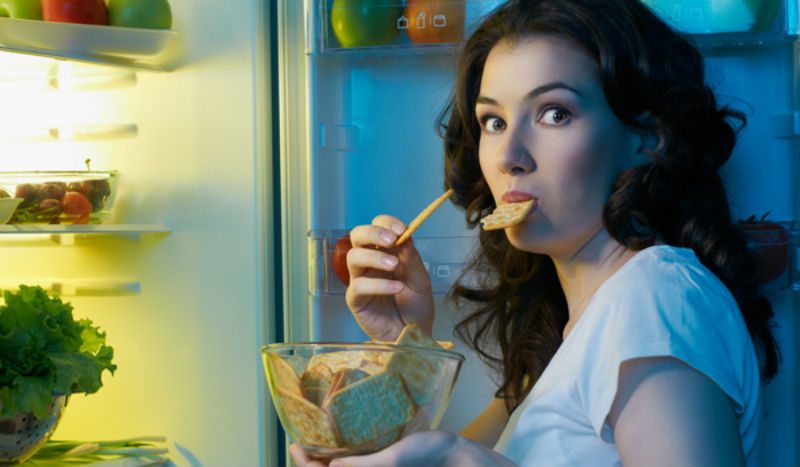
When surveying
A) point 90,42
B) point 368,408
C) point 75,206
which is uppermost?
point 90,42

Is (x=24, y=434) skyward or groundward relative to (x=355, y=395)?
groundward

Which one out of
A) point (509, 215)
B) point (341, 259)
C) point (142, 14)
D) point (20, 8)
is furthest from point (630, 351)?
point (20, 8)

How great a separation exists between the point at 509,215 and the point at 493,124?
0.17m

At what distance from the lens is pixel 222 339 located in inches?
64.7

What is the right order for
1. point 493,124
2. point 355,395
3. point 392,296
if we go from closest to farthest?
point 355,395, point 493,124, point 392,296

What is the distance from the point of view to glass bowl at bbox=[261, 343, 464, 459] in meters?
0.79

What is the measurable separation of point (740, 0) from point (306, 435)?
951 mm

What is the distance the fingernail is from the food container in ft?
1.93

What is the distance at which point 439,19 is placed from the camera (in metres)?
1.50

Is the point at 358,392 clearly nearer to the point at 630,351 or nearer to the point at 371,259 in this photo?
the point at 630,351

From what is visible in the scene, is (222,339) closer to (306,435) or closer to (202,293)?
(202,293)

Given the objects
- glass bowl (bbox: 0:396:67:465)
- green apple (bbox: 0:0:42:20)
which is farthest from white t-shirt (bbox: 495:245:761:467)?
green apple (bbox: 0:0:42:20)

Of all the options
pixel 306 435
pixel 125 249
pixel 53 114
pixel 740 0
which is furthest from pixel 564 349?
pixel 53 114

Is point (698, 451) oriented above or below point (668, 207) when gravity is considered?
below
